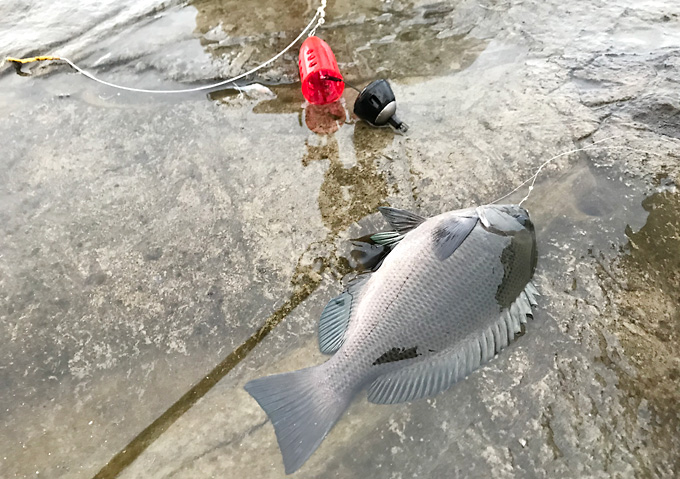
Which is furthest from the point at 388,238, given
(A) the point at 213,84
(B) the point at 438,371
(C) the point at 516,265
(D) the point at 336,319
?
(A) the point at 213,84

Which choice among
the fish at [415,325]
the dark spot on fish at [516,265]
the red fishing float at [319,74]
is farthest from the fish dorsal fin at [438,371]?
the red fishing float at [319,74]

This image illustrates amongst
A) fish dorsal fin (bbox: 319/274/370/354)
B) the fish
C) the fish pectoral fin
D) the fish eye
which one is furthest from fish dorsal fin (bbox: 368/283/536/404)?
the fish pectoral fin

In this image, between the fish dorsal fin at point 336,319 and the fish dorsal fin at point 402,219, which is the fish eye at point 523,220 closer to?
the fish dorsal fin at point 402,219

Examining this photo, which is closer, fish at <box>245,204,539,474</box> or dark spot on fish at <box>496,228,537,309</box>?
fish at <box>245,204,539,474</box>

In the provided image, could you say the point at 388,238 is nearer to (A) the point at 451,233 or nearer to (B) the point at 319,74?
(A) the point at 451,233

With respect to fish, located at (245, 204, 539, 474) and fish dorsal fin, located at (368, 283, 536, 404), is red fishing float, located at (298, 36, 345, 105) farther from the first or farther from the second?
fish dorsal fin, located at (368, 283, 536, 404)

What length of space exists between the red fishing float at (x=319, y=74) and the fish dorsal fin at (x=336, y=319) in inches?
57.9

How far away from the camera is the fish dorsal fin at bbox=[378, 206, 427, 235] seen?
2410 millimetres

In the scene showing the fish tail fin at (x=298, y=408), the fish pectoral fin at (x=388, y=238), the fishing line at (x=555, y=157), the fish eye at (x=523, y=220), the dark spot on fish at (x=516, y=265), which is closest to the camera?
the fish tail fin at (x=298, y=408)

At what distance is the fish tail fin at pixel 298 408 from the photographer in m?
1.72

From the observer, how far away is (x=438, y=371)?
6.30ft

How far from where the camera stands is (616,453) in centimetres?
190

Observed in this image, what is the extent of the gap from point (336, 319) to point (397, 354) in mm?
358

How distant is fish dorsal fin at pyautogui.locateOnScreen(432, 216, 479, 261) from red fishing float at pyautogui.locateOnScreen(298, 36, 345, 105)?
1330 millimetres
